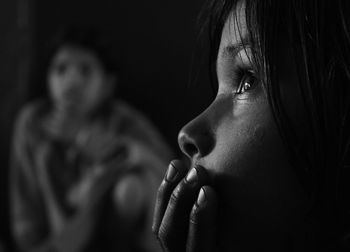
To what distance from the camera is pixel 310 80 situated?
346 mm

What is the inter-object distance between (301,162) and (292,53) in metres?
0.07

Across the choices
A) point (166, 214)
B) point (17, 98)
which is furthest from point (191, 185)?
point (17, 98)

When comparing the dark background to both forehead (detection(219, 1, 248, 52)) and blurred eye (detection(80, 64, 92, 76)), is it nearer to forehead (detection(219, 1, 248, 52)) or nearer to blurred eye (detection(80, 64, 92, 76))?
blurred eye (detection(80, 64, 92, 76))

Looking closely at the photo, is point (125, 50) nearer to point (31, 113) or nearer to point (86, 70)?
point (86, 70)

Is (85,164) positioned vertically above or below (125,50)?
below

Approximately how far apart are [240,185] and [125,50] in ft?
4.23

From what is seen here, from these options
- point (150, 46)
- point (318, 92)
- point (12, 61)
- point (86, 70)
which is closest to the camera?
point (318, 92)

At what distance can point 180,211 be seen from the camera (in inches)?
14.5

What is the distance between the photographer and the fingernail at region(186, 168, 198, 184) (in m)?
0.36

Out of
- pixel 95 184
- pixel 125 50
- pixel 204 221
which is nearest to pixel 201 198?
pixel 204 221

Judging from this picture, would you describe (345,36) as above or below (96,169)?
above

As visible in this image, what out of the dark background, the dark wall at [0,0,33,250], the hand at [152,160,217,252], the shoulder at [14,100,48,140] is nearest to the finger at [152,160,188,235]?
the hand at [152,160,217,252]

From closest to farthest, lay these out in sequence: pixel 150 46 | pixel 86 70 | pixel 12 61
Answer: pixel 86 70, pixel 150 46, pixel 12 61

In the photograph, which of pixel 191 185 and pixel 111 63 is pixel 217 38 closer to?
pixel 191 185
